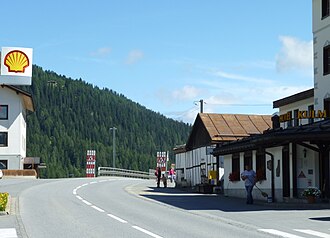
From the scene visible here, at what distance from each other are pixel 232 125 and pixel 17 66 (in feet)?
81.0

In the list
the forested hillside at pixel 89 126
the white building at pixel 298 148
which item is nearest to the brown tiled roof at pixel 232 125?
the white building at pixel 298 148

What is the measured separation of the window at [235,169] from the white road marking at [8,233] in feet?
64.2

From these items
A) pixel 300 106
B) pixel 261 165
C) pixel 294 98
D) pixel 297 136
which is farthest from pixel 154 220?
pixel 294 98

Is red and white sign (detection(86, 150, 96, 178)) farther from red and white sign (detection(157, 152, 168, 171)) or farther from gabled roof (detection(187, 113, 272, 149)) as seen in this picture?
gabled roof (detection(187, 113, 272, 149))

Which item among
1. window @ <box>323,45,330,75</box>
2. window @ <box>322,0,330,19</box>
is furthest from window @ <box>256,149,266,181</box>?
window @ <box>322,0,330,19</box>

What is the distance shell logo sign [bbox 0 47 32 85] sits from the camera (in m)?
22.4

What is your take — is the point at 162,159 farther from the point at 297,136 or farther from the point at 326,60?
the point at 297,136

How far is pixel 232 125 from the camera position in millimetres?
45156

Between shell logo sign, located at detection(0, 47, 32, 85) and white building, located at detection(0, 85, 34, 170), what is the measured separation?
1833 inches

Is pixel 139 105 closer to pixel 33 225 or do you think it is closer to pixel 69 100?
pixel 69 100

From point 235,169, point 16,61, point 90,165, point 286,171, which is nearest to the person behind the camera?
point 16,61

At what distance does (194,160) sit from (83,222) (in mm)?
29311

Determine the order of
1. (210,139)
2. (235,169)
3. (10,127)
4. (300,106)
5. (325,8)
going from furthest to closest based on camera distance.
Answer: (10,127) < (210,139) < (300,106) < (235,169) < (325,8)

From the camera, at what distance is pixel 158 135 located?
15388 cm
